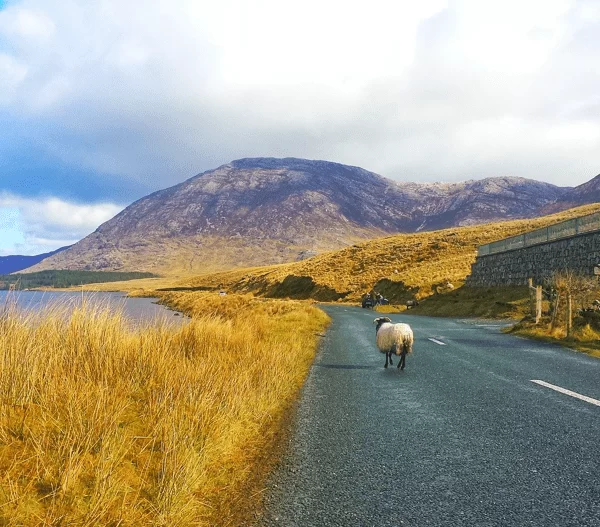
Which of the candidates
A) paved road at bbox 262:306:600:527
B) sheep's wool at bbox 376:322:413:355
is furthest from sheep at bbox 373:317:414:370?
paved road at bbox 262:306:600:527

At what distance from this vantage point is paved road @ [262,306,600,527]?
3.46m

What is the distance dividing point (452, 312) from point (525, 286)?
5.94m

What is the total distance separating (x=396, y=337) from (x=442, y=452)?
5.31m

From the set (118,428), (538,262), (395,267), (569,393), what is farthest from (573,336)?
(395,267)

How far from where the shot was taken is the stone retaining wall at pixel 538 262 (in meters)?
26.6

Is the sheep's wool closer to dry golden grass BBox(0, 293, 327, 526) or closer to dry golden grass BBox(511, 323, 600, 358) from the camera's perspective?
dry golden grass BBox(0, 293, 327, 526)

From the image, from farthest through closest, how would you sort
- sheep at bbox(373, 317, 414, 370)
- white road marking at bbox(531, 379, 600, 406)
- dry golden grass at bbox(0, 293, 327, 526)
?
1. sheep at bbox(373, 317, 414, 370)
2. white road marking at bbox(531, 379, 600, 406)
3. dry golden grass at bbox(0, 293, 327, 526)

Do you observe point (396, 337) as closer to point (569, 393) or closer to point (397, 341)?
point (397, 341)

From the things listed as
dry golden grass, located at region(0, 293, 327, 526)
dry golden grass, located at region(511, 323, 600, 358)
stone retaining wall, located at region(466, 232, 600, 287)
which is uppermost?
stone retaining wall, located at region(466, 232, 600, 287)

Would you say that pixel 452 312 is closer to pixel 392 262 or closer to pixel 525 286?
pixel 525 286

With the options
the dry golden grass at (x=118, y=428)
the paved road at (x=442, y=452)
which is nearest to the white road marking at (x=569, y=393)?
the paved road at (x=442, y=452)

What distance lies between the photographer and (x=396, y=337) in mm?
10016

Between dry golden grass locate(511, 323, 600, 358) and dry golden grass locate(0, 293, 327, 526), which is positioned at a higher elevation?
dry golden grass locate(0, 293, 327, 526)

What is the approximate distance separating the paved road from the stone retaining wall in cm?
2067
